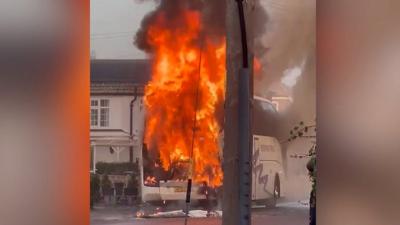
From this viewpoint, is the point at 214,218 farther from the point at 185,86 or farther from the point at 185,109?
the point at 185,86

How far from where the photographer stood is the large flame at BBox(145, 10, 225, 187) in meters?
4.02

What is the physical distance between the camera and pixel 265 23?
166 inches

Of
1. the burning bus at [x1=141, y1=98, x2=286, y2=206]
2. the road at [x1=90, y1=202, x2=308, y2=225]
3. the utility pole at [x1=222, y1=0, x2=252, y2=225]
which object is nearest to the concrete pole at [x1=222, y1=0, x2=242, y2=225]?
the utility pole at [x1=222, y1=0, x2=252, y2=225]

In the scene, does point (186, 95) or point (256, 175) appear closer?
point (186, 95)

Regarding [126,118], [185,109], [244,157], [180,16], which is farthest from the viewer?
[126,118]

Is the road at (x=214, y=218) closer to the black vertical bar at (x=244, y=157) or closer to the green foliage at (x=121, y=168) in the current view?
the green foliage at (x=121, y=168)

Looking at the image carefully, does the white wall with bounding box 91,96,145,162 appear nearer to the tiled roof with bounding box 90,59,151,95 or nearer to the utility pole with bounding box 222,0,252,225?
the tiled roof with bounding box 90,59,151,95

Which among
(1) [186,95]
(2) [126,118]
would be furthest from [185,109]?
(2) [126,118]

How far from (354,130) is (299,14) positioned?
11.9ft

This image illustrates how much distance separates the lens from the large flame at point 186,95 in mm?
4023

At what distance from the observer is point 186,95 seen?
4301mm

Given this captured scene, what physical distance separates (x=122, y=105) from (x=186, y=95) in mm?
662

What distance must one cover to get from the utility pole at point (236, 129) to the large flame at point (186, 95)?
4.90ft

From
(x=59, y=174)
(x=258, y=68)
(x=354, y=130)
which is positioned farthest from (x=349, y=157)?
(x=258, y=68)
